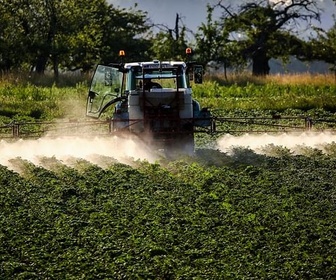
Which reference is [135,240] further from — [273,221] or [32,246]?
[273,221]

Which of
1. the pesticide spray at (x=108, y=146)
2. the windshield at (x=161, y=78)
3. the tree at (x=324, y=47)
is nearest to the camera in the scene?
the pesticide spray at (x=108, y=146)

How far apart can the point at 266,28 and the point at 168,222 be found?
44090 millimetres

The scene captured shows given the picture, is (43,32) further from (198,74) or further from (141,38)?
(198,74)

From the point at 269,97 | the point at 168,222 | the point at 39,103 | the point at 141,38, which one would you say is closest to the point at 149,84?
the point at 168,222

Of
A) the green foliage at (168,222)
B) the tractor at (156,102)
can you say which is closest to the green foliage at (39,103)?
the tractor at (156,102)

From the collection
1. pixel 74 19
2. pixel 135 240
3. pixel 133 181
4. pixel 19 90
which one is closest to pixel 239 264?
pixel 135 240

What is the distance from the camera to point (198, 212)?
12.2 m

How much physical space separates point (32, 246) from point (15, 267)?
2.33 ft

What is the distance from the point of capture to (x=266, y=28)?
54688mm

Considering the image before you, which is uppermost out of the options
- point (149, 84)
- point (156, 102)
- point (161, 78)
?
point (161, 78)

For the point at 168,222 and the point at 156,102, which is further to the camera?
the point at 156,102

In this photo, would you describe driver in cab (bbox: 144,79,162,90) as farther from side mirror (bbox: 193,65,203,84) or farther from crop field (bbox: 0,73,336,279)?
crop field (bbox: 0,73,336,279)

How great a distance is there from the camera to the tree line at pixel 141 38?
1861 inches

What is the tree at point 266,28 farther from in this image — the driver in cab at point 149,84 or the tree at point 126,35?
the driver in cab at point 149,84
